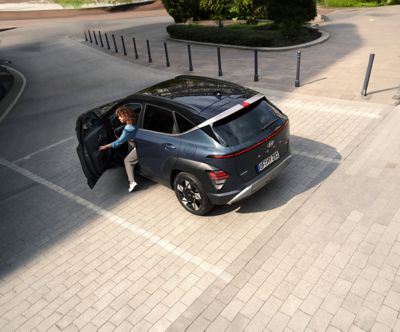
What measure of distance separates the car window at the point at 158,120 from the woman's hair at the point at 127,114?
0.76ft

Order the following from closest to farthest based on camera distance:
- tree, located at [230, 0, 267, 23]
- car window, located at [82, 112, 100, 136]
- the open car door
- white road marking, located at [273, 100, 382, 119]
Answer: the open car door < car window, located at [82, 112, 100, 136] < white road marking, located at [273, 100, 382, 119] < tree, located at [230, 0, 267, 23]

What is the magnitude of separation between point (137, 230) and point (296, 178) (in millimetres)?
2841

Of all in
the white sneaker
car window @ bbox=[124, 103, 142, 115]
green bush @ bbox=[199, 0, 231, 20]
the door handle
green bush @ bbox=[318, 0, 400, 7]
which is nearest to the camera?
the door handle

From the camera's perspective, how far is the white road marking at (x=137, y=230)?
14.3ft

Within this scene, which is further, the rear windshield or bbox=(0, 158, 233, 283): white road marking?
the rear windshield

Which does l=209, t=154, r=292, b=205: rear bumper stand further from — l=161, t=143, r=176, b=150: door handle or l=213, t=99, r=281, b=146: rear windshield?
l=161, t=143, r=176, b=150: door handle

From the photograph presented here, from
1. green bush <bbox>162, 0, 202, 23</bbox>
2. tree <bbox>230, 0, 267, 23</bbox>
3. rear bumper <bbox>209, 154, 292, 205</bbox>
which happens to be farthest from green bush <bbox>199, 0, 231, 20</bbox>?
rear bumper <bbox>209, 154, 292, 205</bbox>

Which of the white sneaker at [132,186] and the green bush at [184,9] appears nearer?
the white sneaker at [132,186]

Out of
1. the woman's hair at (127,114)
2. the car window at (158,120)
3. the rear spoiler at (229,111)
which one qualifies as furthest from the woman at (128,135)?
the rear spoiler at (229,111)

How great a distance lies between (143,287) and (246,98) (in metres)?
3.01

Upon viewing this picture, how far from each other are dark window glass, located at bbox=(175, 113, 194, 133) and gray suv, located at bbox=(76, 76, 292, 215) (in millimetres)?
15

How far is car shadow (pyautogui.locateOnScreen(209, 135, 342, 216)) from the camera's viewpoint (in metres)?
5.38

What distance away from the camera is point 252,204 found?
213 inches

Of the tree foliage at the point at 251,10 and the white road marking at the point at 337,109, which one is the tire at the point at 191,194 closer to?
the white road marking at the point at 337,109
